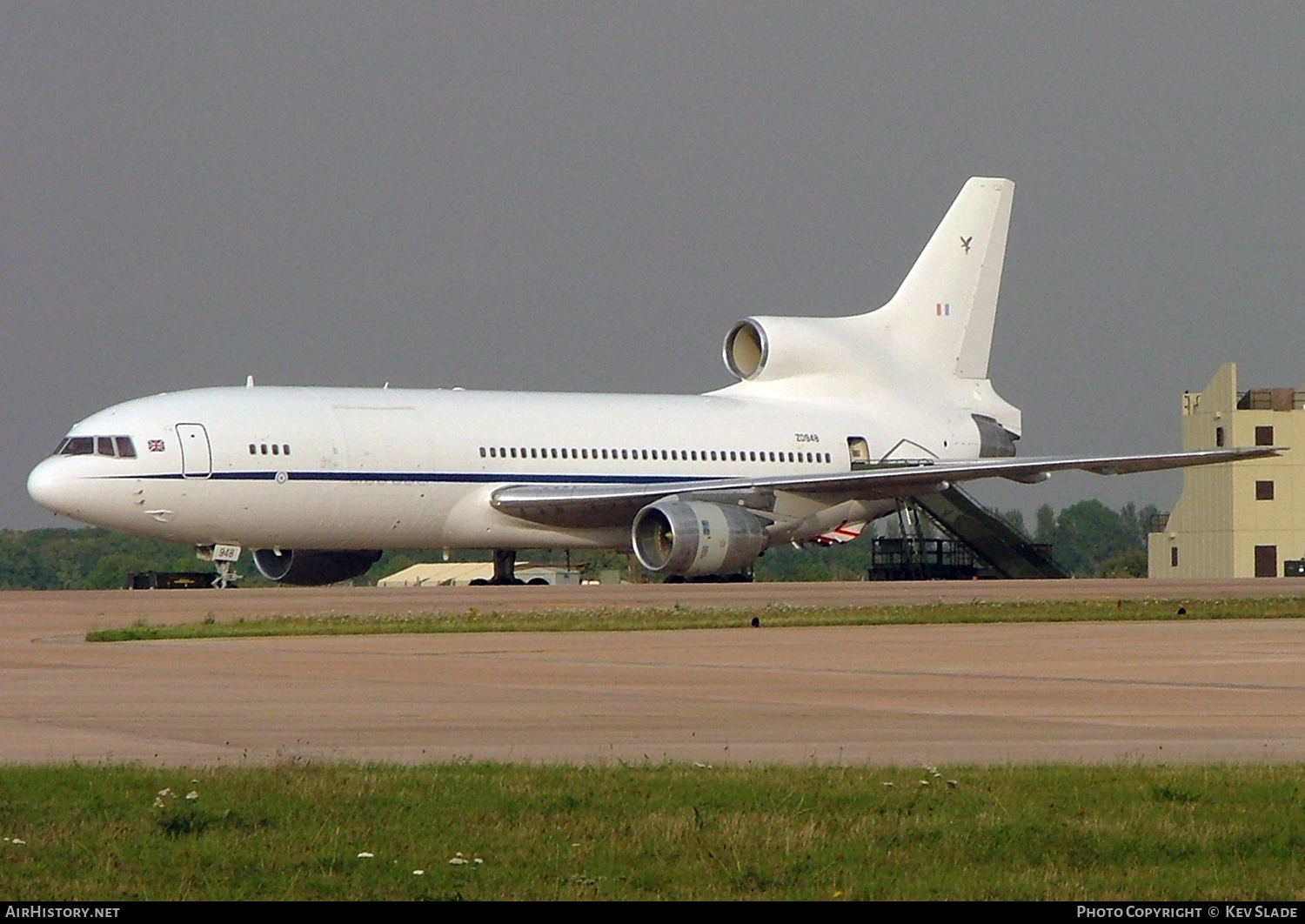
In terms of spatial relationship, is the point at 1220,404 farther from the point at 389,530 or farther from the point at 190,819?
the point at 190,819

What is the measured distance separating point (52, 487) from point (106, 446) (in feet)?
4.15

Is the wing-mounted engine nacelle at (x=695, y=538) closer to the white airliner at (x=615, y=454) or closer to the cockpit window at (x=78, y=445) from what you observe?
the white airliner at (x=615, y=454)

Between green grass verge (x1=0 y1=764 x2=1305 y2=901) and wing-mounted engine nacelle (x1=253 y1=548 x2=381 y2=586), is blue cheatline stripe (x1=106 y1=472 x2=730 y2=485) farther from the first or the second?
green grass verge (x1=0 y1=764 x2=1305 y2=901)

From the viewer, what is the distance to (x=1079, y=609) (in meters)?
29.4

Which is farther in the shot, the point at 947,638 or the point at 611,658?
the point at 947,638

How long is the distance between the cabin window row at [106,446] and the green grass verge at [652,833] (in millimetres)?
30046

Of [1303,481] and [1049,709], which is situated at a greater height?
[1303,481]

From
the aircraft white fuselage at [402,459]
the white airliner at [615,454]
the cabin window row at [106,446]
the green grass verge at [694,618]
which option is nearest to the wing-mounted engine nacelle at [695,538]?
the white airliner at [615,454]

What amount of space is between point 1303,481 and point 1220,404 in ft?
13.5

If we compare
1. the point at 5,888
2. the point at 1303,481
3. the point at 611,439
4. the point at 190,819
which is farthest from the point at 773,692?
the point at 1303,481

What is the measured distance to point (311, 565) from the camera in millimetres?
48781

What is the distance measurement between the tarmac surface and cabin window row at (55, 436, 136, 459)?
12.4 metres

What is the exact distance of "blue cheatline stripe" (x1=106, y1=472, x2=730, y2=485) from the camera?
1592 inches

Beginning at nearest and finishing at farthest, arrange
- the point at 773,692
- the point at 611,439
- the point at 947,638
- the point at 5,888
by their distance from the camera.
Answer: the point at 5,888
the point at 773,692
the point at 947,638
the point at 611,439
